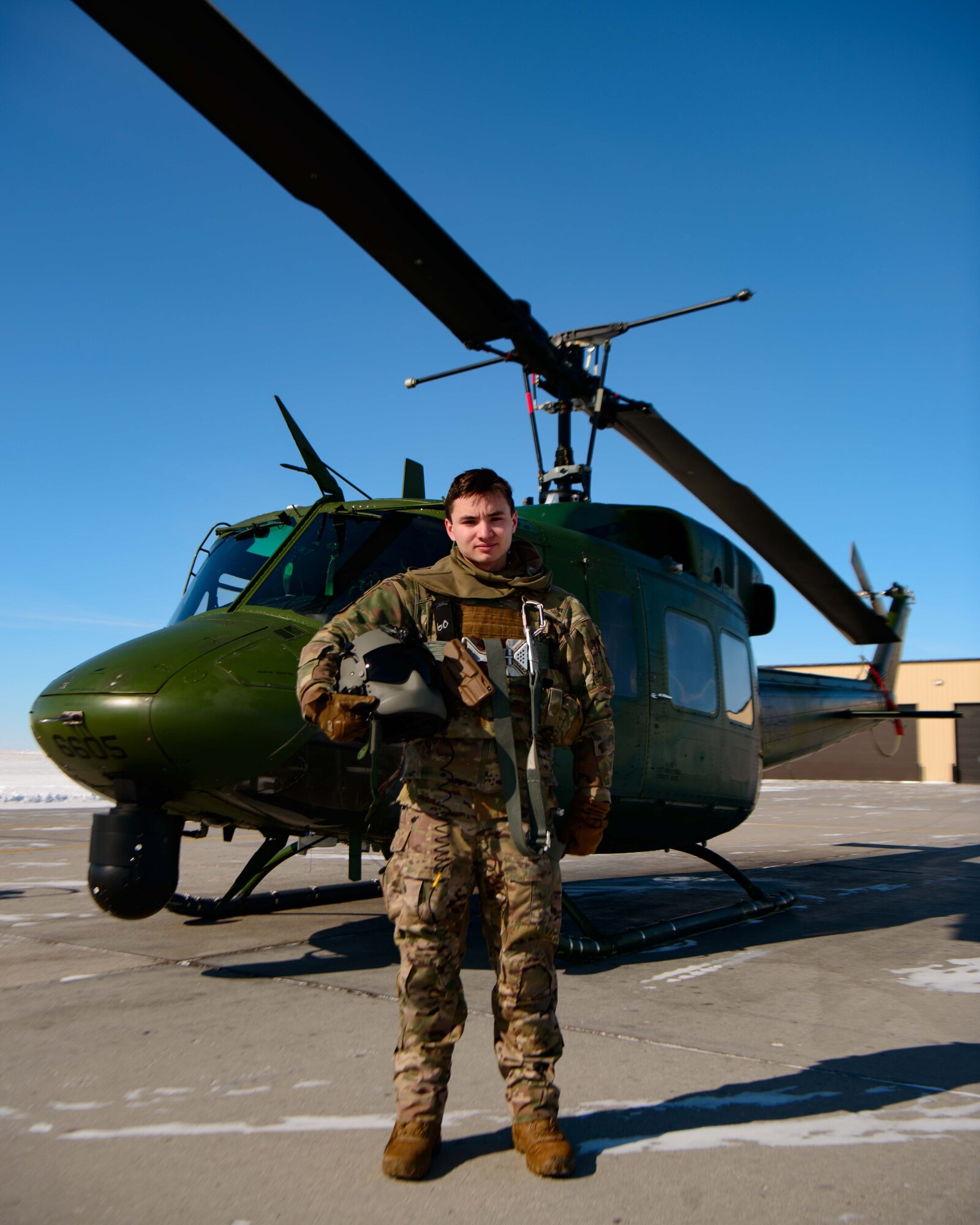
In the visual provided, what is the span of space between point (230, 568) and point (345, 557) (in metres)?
0.79

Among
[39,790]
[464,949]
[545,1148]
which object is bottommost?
[39,790]

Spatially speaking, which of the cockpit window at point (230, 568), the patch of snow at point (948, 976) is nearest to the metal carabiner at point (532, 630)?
the cockpit window at point (230, 568)

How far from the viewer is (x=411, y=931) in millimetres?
2447

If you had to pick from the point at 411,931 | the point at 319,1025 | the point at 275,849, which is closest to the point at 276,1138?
the point at 411,931

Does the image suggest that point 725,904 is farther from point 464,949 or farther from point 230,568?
point 464,949

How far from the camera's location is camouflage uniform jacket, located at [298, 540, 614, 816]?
2.56m

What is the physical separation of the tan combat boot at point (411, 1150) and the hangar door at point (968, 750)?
35061mm

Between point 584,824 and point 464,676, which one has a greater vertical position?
point 464,676

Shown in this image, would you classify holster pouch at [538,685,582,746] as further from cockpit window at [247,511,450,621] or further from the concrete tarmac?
cockpit window at [247,511,450,621]

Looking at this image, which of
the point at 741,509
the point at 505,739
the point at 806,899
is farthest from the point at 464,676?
the point at 806,899

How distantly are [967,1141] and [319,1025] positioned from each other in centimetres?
216

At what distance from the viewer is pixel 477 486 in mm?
2707

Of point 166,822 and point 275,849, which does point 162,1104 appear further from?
point 275,849

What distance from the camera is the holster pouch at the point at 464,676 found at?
8.28ft
